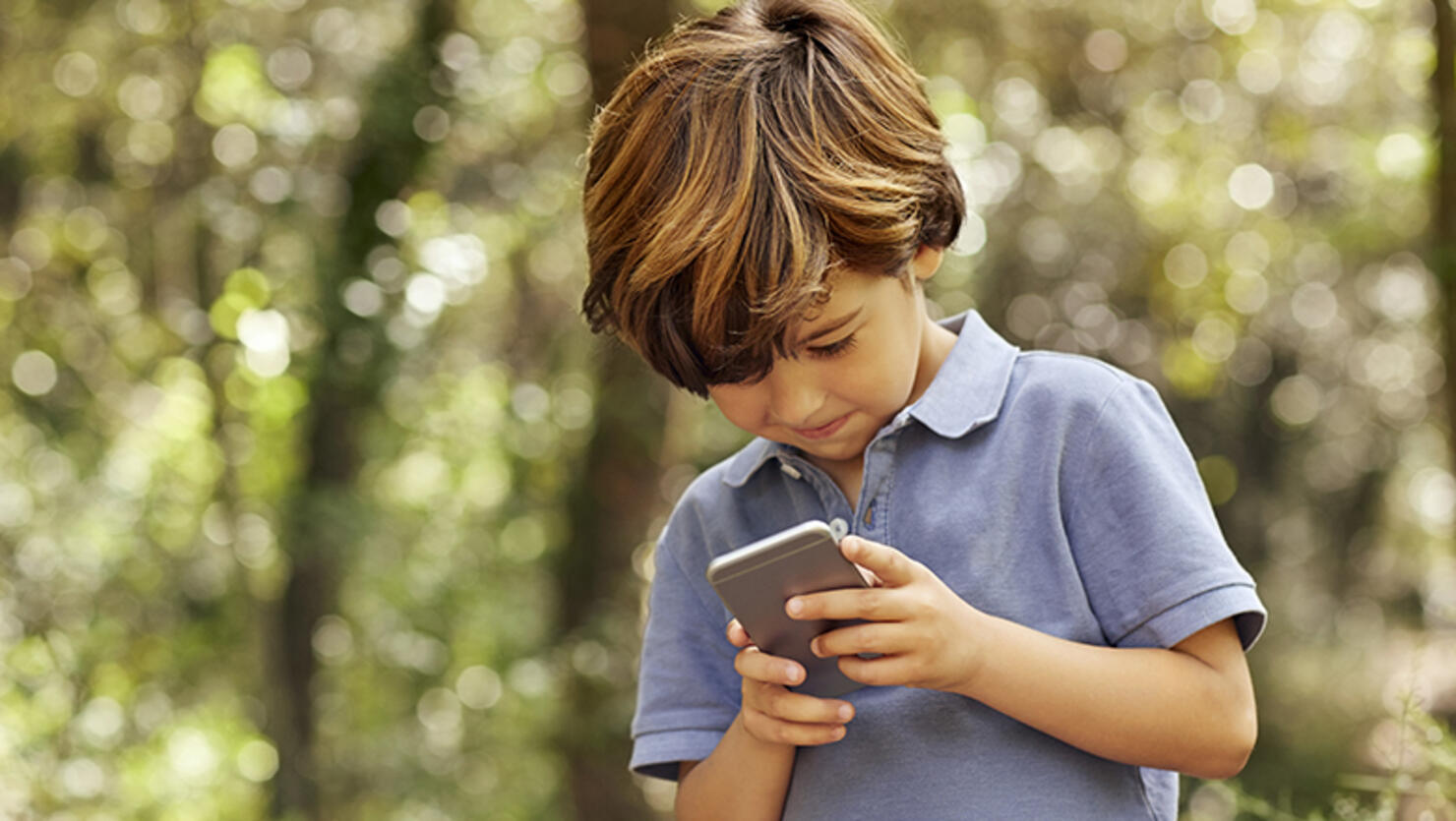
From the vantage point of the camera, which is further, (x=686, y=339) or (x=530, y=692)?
(x=530, y=692)

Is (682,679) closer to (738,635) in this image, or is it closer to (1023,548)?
(738,635)

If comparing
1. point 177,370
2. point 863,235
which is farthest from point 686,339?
point 177,370

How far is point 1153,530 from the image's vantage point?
4.30 ft

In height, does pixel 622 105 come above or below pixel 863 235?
above

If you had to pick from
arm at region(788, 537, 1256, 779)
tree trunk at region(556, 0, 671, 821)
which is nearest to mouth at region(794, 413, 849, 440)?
arm at region(788, 537, 1256, 779)

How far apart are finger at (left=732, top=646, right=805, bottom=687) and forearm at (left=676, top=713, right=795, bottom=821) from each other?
5.3 inches

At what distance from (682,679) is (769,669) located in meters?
0.32

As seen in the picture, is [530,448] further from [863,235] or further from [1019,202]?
[863,235]

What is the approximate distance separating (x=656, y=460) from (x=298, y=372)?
6.87 ft

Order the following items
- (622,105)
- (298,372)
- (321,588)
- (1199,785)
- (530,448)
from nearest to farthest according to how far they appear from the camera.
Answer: (622,105) < (1199,785) < (298,372) < (321,588) < (530,448)

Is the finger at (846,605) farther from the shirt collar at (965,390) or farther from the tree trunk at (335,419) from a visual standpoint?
the tree trunk at (335,419)

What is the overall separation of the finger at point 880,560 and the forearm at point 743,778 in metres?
0.30

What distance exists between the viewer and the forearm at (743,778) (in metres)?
1.44

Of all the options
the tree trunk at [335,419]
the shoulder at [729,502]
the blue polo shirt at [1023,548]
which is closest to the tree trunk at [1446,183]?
the blue polo shirt at [1023,548]
